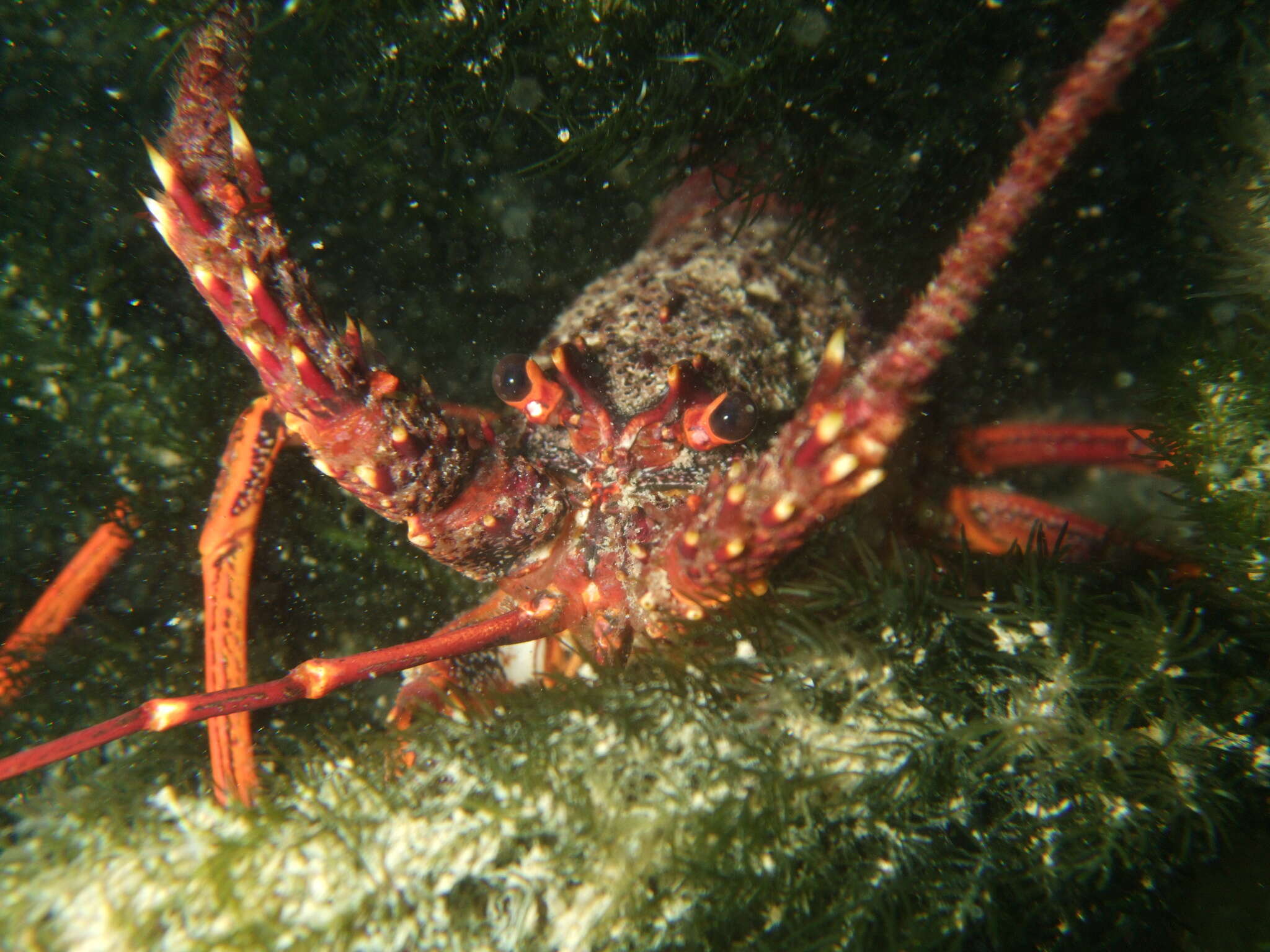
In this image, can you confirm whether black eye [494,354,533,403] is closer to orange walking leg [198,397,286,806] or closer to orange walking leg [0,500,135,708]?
orange walking leg [198,397,286,806]

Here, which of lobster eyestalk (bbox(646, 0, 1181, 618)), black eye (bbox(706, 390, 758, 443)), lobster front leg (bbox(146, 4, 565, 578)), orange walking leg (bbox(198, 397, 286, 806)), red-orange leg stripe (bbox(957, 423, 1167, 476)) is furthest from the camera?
red-orange leg stripe (bbox(957, 423, 1167, 476))

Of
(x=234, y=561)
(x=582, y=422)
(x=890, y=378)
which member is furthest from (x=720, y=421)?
(x=234, y=561)

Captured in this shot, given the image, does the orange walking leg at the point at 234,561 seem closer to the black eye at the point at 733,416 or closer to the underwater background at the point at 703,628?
the underwater background at the point at 703,628

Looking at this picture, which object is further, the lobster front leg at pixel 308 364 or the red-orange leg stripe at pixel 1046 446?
the red-orange leg stripe at pixel 1046 446

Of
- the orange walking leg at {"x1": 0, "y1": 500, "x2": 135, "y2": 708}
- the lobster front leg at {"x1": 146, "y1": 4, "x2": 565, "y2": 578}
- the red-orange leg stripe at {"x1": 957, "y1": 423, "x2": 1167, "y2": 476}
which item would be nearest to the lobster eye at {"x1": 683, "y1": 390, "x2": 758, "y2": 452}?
the lobster front leg at {"x1": 146, "y1": 4, "x2": 565, "y2": 578}

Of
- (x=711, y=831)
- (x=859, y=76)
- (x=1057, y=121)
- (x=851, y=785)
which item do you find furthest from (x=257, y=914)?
(x=859, y=76)

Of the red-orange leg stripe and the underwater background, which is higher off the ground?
the underwater background

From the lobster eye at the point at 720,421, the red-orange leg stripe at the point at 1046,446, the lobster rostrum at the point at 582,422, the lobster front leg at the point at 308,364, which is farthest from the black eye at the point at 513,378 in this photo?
the red-orange leg stripe at the point at 1046,446

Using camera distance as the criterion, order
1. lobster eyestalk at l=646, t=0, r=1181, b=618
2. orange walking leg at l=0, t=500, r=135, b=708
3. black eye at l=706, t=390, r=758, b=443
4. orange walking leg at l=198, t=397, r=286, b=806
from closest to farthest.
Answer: lobster eyestalk at l=646, t=0, r=1181, b=618
black eye at l=706, t=390, r=758, b=443
orange walking leg at l=198, t=397, r=286, b=806
orange walking leg at l=0, t=500, r=135, b=708
